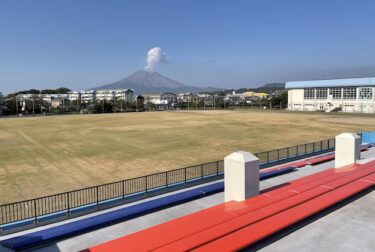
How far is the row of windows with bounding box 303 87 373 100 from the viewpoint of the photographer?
4035 inches

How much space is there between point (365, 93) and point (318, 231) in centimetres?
10661

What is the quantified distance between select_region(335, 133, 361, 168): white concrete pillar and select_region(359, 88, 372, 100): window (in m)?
95.6

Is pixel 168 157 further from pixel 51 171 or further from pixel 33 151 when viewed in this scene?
pixel 33 151

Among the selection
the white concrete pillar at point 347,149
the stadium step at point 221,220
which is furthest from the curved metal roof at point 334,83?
the stadium step at point 221,220

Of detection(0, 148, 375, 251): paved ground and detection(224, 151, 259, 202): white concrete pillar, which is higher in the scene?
detection(224, 151, 259, 202): white concrete pillar

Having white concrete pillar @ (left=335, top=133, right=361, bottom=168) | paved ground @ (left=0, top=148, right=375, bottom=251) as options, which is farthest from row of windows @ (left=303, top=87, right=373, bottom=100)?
paved ground @ (left=0, top=148, right=375, bottom=251)

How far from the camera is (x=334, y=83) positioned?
4397 inches

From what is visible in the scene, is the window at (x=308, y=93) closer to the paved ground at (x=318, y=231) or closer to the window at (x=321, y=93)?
the window at (x=321, y=93)

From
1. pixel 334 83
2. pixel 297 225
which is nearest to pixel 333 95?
pixel 334 83

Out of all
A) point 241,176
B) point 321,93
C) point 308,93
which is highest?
point 308,93

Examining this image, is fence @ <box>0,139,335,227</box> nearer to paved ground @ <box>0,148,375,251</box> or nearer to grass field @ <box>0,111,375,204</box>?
grass field @ <box>0,111,375,204</box>

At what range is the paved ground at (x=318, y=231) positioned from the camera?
323 inches

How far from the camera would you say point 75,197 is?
57.4 feet

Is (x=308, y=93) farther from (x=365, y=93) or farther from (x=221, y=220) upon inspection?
(x=221, y=220)
